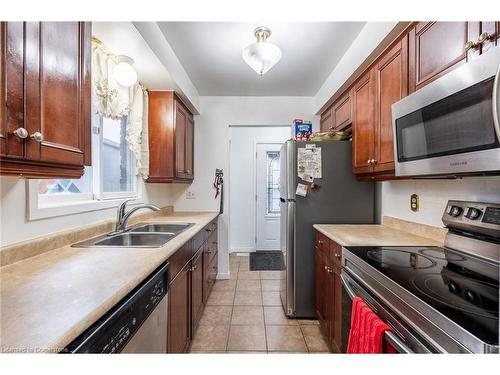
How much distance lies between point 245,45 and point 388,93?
1.19 meters

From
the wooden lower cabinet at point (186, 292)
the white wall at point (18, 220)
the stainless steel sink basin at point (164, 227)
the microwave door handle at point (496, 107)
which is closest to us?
the microwave door handle at point (496, 107)

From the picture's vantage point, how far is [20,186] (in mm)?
1123

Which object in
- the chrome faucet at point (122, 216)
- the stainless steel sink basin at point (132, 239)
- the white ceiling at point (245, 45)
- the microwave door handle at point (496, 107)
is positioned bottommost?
the stainless steel sink basin at point (132, 239)

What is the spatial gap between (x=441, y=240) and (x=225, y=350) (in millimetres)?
1665

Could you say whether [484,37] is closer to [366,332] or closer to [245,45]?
[366,332]

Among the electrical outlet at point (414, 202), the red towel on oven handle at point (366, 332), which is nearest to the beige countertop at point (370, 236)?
the electrical outlet at point (414, 202)

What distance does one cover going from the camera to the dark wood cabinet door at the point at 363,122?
1.84m

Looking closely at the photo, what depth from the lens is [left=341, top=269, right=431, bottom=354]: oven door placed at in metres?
0.80

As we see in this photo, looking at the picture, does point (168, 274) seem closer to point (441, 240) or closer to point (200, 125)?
point (441, 240)

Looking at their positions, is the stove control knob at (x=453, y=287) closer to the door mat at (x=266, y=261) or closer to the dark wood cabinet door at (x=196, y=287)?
the dark wood cabinet door at (x=196, y=287)

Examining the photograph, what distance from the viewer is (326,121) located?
9.80 ft

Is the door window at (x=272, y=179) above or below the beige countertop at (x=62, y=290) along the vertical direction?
above

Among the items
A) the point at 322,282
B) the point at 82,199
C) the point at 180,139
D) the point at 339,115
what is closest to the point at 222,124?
the point at 180,139

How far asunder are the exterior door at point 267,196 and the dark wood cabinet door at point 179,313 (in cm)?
290
